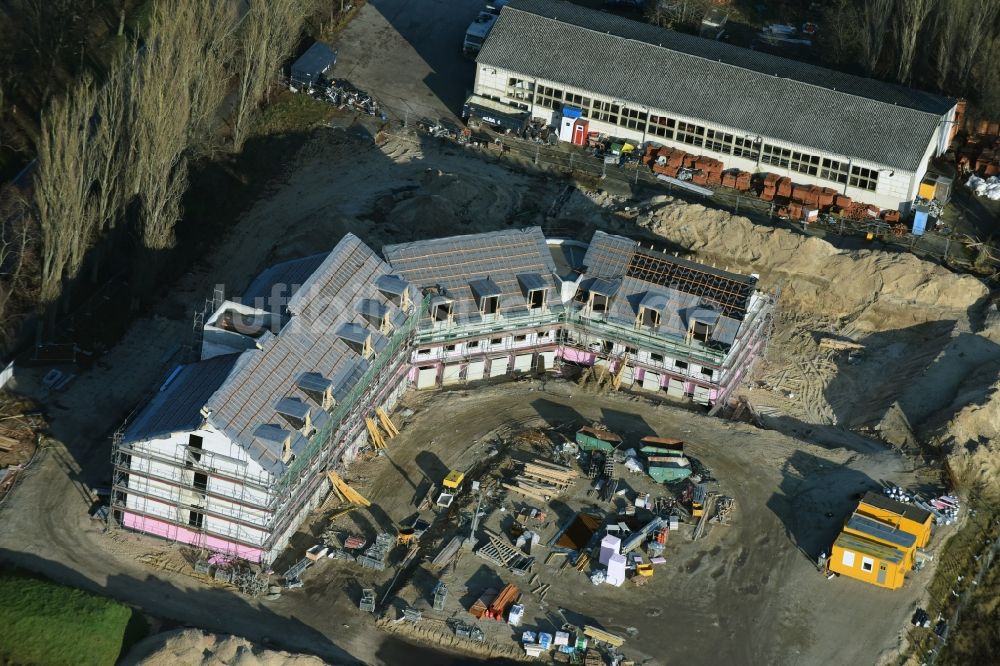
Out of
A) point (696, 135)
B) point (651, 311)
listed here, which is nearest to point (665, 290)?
point (651, 311)

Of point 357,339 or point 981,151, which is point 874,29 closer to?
point 981,151

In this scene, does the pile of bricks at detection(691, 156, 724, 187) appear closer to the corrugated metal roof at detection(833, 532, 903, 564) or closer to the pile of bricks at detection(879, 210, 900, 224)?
the pile of bricks at detection(879, 210, 900, 224)

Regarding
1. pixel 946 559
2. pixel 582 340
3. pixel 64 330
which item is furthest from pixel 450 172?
pixel 946 559

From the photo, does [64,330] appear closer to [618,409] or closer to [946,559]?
[618,409]

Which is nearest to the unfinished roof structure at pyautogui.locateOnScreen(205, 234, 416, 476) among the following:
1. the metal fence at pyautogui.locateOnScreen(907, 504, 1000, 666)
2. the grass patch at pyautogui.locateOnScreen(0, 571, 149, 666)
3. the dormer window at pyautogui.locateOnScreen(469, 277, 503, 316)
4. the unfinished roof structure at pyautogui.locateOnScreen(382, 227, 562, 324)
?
the unfinished roof structure at pyautogui.locateOnScreen(382, 227, 562, 324)

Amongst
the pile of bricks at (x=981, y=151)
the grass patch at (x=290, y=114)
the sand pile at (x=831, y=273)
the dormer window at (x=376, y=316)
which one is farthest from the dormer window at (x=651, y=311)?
the pile of bricks at (x=981, y=151)

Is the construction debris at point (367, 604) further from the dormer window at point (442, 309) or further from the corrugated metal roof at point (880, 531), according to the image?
the corrugated metal roof at point (880, 531)
